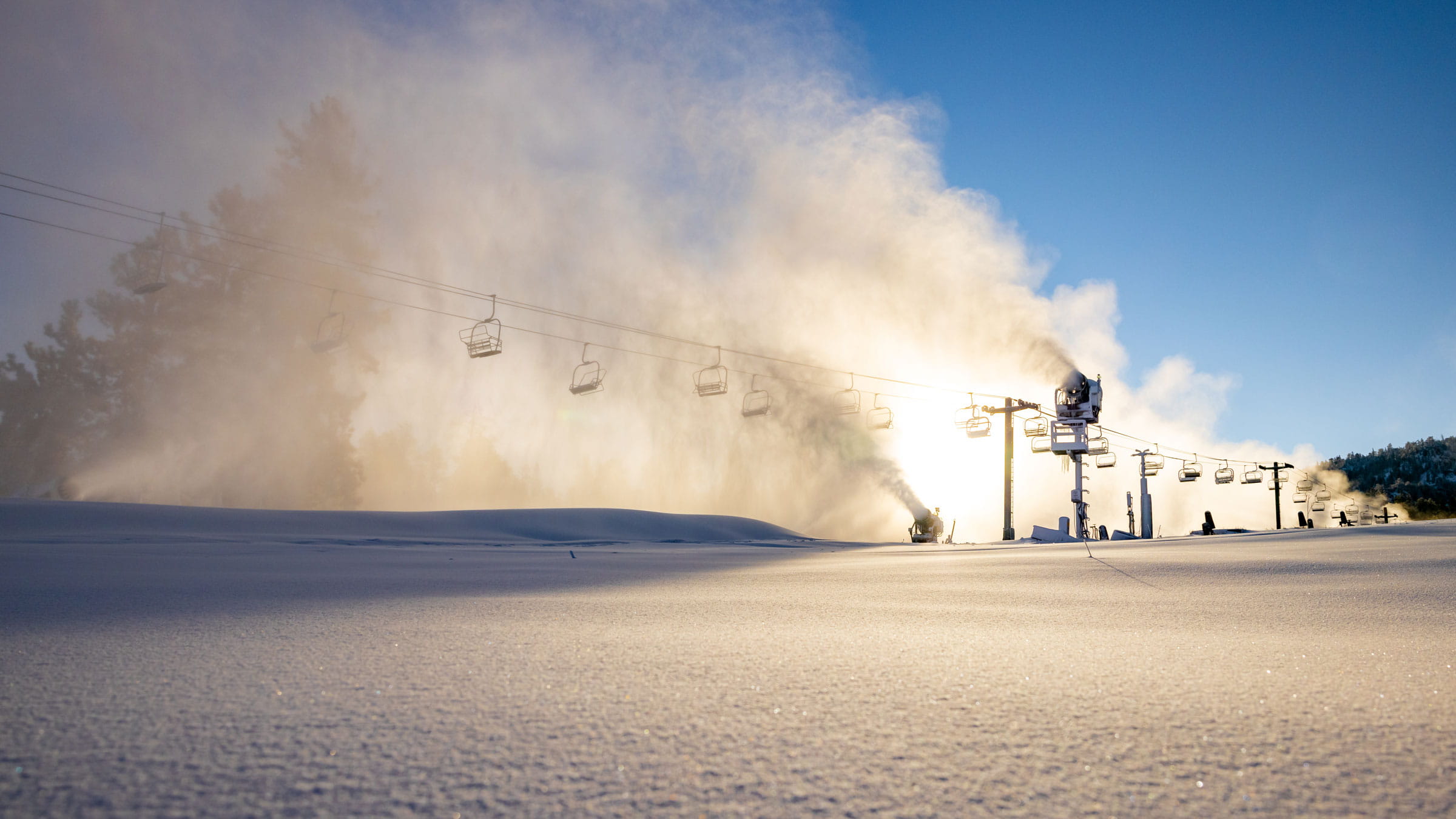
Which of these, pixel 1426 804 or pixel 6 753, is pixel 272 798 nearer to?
pixel 6 753

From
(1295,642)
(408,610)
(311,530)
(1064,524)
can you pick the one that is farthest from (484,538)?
(1064,524)

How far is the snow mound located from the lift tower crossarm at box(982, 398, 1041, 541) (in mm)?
9200

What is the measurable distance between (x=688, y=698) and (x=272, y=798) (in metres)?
0.73

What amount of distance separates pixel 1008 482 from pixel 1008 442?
1.87 m

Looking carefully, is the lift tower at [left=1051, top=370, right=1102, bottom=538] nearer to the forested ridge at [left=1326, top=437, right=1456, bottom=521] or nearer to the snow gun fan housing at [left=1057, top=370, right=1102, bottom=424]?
the snow gun fan housing at [left=1057, top=370, right=1102, bottom=424]

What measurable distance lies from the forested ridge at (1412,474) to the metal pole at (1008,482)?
427ft

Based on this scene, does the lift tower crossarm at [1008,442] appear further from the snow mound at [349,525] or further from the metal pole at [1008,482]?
the snow mound at [349,525]

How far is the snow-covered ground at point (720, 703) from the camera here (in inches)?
36.9

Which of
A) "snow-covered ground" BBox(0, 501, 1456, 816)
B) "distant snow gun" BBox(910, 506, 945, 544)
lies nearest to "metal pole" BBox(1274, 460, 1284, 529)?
"distant snow gun" BBox(910, 506, 945, 544)

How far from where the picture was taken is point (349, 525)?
50.4 ft

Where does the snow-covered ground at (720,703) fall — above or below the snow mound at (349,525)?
above

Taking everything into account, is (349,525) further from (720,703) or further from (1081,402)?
(1081,402)

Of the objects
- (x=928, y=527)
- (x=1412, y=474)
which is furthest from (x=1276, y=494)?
(x=1412, y=474)

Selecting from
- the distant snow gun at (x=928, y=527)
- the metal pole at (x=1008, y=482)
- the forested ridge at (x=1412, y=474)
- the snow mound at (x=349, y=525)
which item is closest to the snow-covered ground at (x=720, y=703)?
the snow mound at (x=349, y=525)
